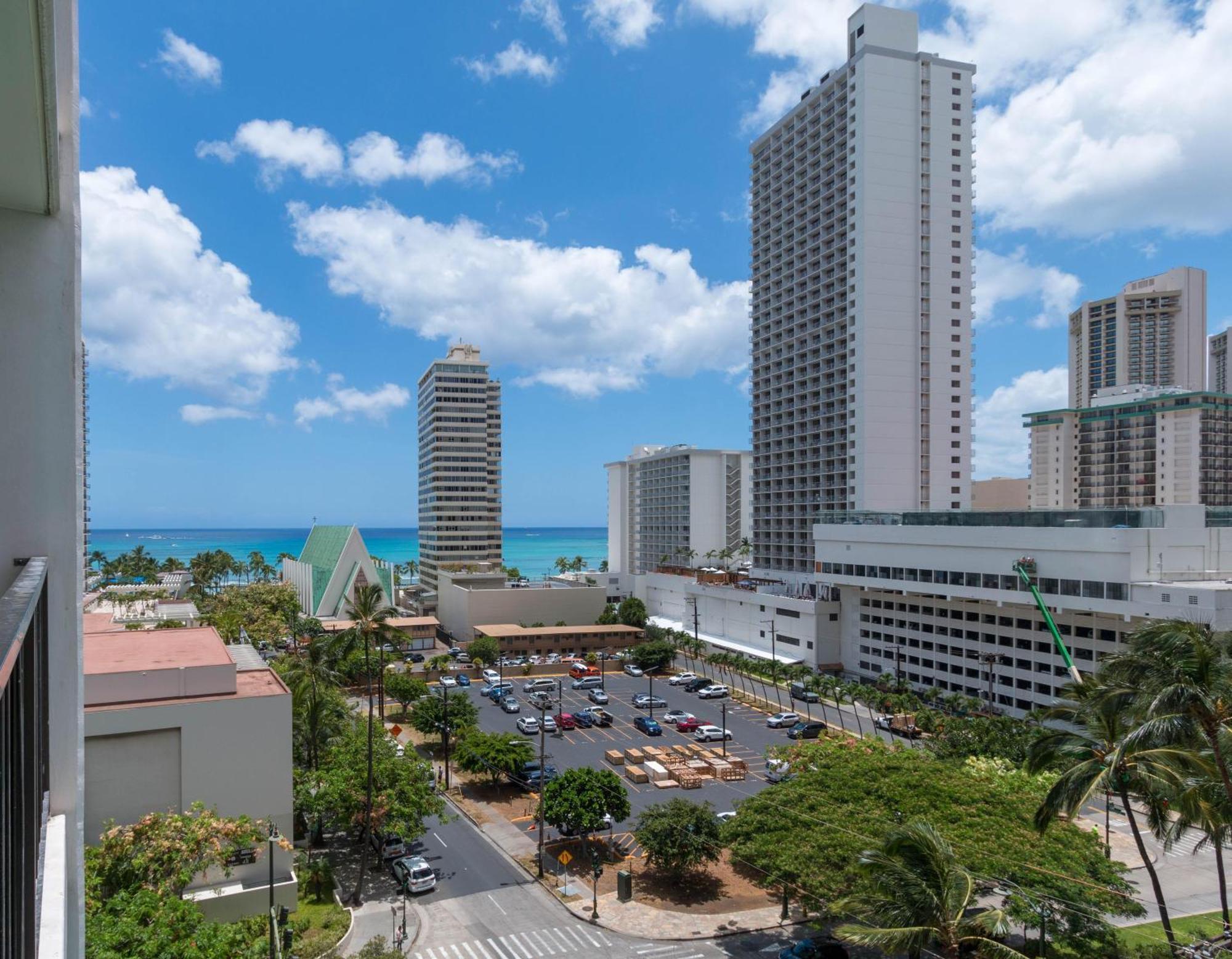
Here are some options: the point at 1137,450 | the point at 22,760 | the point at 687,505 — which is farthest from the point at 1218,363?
the point at 22,760

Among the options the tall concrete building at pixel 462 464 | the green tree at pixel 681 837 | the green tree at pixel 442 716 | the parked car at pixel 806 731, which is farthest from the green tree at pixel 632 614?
the green tree at pixel 681 837

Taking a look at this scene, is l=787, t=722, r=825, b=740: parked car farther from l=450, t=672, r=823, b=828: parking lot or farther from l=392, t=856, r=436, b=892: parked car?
l=392, t=856, r=436, b=892: parked car

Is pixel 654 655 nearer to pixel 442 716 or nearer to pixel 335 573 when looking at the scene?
pixel 442 716

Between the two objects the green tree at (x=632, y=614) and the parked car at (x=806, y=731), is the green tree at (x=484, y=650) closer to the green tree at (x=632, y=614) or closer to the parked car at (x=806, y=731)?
the green tree at (x=632, y=614)

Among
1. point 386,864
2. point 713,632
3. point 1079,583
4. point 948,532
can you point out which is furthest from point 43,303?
point 713,632

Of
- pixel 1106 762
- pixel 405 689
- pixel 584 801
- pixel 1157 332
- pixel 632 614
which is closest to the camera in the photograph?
pixel 1106 762

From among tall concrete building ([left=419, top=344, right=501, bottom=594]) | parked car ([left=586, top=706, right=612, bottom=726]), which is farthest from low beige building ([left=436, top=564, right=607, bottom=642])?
parked car ([left=586, top=706, right=612, bottom=726])
